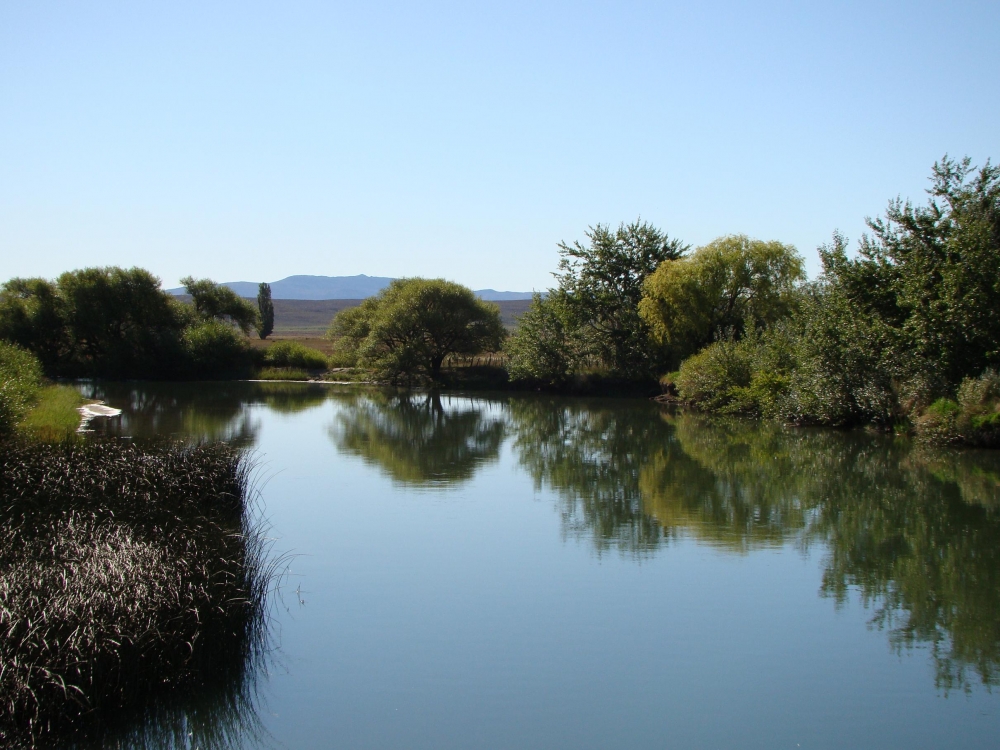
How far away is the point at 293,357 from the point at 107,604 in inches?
1908

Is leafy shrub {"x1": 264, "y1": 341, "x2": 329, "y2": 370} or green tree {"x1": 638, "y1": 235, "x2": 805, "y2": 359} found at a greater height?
green tree {"x1": 638, "y1": 235, "x2": 805, "y2": 359}

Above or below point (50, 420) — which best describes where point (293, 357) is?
above

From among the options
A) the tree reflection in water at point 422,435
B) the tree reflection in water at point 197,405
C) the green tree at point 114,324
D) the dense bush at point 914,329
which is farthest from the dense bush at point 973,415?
the green tree at point 114,324

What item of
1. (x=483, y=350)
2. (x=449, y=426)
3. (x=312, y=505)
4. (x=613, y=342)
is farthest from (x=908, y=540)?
(x=483, y=350)

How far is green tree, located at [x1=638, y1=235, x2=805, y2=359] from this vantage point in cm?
3619

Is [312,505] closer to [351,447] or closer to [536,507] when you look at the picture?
[536,507]

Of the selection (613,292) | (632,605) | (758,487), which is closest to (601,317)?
(613,292)

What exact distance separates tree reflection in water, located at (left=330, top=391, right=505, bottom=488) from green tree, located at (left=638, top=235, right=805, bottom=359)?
349 inches

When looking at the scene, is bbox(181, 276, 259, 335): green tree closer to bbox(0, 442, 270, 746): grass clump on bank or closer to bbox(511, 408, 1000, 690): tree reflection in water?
bbox(511, 408, 1000, 690): tree reflection in water

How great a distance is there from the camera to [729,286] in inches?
1435

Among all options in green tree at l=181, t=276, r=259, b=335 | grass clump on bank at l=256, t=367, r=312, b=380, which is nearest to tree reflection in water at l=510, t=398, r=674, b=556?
grass clump on bank at l=256, t=367, r=312, b=380

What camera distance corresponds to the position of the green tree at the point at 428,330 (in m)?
47.1

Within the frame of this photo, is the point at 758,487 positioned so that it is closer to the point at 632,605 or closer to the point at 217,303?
the point at 632,605

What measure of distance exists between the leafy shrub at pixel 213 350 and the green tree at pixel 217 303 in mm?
4303
